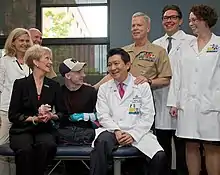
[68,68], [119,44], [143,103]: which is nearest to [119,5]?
[119,44]

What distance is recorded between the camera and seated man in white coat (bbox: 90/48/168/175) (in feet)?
10.8

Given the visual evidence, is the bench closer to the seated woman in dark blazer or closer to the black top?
the seated woman in dark blazer

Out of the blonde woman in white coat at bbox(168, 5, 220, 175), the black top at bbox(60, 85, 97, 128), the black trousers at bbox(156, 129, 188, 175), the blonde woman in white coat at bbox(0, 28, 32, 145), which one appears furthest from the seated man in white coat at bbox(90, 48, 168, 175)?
the blonde woman in white coat at bbox(0, 28, 32, 145)

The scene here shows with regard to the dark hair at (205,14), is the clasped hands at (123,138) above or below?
below

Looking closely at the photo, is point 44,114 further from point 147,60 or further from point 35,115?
point 147,60

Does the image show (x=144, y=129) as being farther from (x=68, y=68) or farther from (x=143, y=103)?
(x=68, y=68)

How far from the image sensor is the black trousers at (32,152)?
131 inches

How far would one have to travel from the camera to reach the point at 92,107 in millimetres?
3805

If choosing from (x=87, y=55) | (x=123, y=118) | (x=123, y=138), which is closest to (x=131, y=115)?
(x=123, y=118)

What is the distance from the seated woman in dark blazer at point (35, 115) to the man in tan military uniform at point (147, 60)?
2.48 feet

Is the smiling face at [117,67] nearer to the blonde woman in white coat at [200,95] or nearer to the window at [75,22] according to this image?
the blonde woman in white coat at [200,95]

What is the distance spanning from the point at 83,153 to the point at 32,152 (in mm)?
412

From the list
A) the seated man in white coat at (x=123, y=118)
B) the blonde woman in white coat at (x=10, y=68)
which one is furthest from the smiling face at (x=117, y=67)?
the blonde woman in white coat at (x=10, y=68)

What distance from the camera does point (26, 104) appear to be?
352 cm
